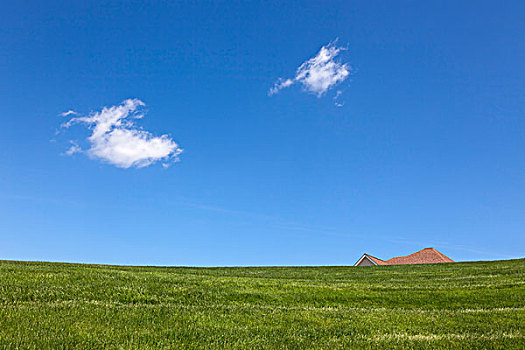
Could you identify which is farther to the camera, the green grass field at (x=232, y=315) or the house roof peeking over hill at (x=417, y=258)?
the house roof peeking over hill at (x=417, y=258)

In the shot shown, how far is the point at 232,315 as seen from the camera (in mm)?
10516

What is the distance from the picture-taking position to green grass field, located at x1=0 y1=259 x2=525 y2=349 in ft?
26.6

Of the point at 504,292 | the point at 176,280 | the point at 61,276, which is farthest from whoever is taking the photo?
the point at 504,292

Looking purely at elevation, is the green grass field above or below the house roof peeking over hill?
below

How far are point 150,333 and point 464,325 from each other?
8.19 meters

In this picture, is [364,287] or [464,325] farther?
[364,287]

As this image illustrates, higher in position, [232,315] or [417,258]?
[417,258]

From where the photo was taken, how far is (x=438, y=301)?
50.1 ft

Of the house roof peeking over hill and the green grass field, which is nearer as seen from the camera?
the green grass field

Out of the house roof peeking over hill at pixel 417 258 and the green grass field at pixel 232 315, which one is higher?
the house roof peeking over hill at pixel 417 258

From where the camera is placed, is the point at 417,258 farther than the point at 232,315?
Yes

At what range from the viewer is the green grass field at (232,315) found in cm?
809

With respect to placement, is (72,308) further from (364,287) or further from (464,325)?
(364,287)

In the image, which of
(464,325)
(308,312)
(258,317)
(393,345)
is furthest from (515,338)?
(258,317)
